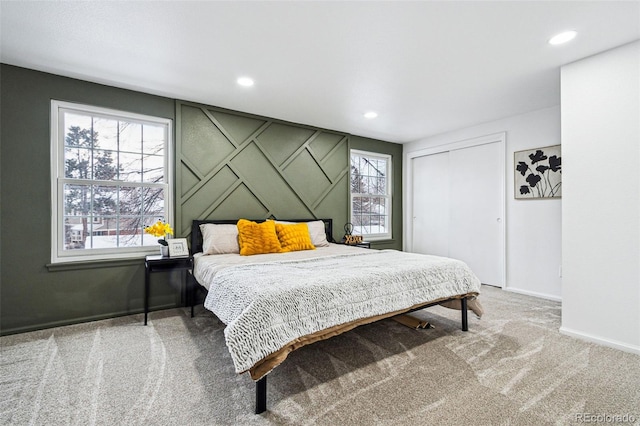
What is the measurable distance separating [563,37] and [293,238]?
3083 millimetres

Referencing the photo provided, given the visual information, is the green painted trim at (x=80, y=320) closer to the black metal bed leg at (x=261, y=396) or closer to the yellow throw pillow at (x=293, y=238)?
the yellow throw pillow at (x=293, y=238)

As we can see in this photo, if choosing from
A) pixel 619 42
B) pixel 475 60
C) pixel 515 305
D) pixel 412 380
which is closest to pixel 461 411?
pixel 412 380

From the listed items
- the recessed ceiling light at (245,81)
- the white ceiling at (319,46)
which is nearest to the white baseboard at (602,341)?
the white ceiling at (319,46)

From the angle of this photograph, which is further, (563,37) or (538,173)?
(538,173)

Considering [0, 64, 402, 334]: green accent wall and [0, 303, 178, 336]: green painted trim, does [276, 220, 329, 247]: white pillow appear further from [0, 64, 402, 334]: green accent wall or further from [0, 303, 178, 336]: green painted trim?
[0, 303, 178, 336]: green painted trim

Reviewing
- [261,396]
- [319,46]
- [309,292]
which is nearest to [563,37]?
[319,46]

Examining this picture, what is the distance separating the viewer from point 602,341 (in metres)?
2.50

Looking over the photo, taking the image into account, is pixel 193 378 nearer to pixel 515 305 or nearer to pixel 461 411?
pixel 461 411

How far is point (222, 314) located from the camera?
204cm

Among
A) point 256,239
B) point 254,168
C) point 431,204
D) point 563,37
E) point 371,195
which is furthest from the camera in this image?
point 371,195

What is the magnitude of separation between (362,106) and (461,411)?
3277 mm

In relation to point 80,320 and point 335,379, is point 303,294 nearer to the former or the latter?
point 335,379

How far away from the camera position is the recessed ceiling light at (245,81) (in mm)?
3059

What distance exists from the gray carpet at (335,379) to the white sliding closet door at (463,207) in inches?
72.4
